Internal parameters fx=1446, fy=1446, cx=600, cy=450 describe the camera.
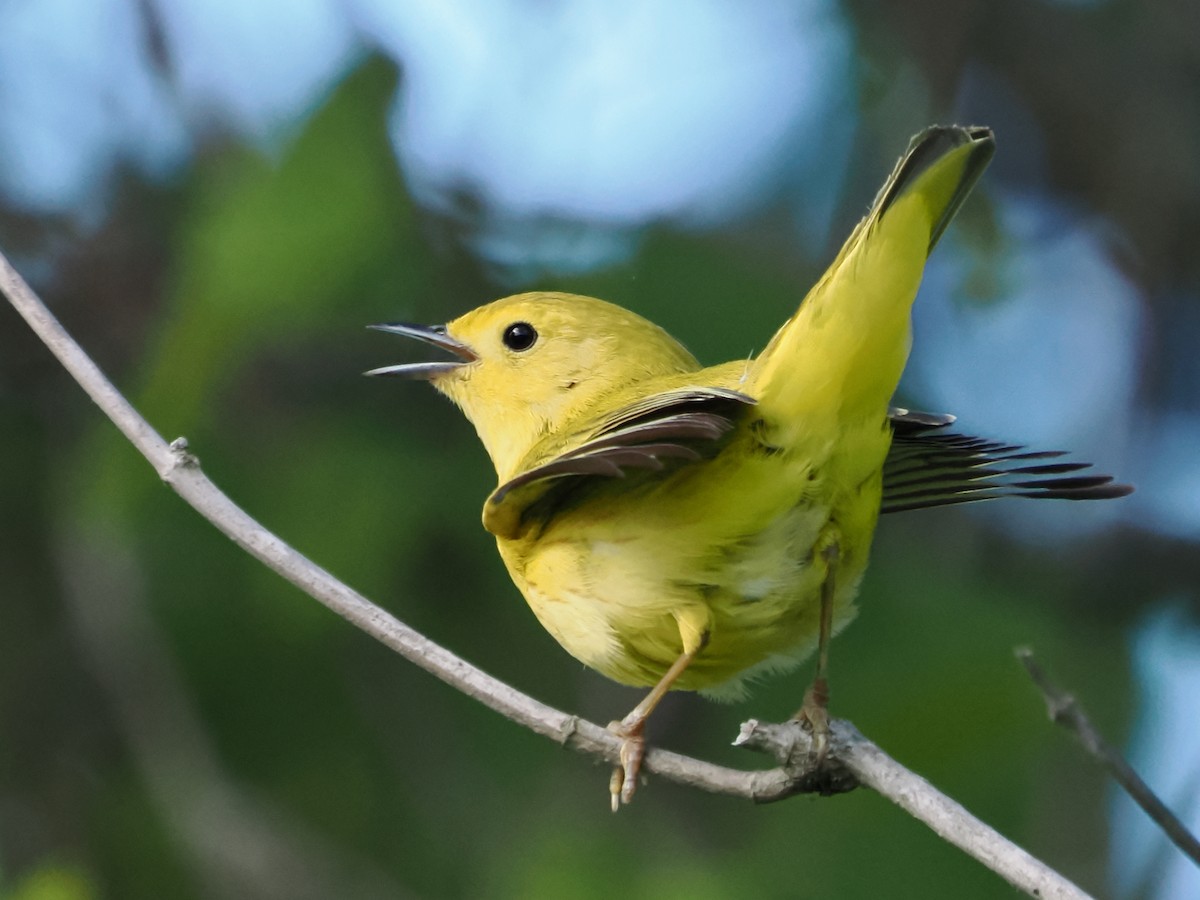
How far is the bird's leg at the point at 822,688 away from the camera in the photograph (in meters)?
2.82

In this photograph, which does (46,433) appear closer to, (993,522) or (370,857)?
(370,857)

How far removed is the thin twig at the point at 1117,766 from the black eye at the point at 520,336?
7.03 ft

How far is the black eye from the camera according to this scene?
417 centimetres

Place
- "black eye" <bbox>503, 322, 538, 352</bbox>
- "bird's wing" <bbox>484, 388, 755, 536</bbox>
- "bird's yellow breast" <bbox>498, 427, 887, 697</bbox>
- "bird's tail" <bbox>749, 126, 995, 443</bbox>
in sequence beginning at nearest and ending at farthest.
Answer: "bird's wing" <bbox>484, 388, 755, 536</bbox> < "bird's tail" <bbox>749, 126, 995, 443</bbox> < "bird's yellow breast" <bbox>498, 427, 887, 697</bbox> < "black eye" <bbox>503, 322, 538, 352</bbox>

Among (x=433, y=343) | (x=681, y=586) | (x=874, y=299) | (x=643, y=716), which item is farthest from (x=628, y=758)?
(x=433, y=343)

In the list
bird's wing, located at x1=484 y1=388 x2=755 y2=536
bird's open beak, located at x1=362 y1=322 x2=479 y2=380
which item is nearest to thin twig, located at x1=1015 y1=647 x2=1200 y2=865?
bird's wing, located at x1=484 y1=388 x2=755 y2=536

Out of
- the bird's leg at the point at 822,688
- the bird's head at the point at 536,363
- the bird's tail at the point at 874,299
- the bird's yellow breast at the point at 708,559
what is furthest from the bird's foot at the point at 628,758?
the bird's head at the point at 536,363

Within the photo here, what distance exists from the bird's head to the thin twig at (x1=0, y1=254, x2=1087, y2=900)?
0.99m

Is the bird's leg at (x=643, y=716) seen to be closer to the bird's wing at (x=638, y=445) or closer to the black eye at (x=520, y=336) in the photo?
the bird's wing at (x=638, y=445)

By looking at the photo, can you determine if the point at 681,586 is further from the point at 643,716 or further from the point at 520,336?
the point at 520,336

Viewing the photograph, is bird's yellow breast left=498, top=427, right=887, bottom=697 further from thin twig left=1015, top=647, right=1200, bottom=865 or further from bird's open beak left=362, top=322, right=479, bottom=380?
bird's open beak left=362, top=322, right=479, bottom=380

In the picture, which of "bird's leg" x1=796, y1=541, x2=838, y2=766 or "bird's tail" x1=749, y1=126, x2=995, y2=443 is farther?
"bird's tail" x1=749, y1=126, x2=995, y2=443

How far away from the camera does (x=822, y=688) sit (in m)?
3.03

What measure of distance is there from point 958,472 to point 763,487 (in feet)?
2.38
